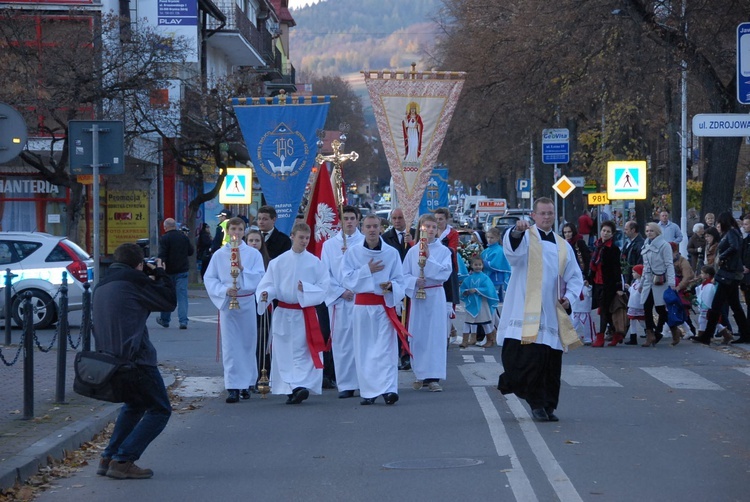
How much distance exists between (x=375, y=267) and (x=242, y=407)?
197cm

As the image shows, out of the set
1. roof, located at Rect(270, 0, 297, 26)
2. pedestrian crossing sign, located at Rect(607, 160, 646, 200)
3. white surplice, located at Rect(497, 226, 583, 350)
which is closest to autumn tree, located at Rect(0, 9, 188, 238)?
pedestrian crossing sign, located at Rect(607, 160, 646, 200)

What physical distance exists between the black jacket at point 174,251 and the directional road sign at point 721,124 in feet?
32.5

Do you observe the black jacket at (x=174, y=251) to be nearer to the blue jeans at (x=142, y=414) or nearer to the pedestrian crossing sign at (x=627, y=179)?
the pedestrian crossing sign at (x=627, y=179)

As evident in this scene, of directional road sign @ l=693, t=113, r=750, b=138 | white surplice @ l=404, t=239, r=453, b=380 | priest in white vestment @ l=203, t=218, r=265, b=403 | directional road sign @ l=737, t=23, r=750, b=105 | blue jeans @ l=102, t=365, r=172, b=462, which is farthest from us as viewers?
directional road sign @ l=693, t=113, r=750, b=138

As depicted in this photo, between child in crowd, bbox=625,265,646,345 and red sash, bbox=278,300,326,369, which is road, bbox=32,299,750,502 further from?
child in crowd, bbox=625,265,646,345

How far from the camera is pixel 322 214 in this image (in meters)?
14.6

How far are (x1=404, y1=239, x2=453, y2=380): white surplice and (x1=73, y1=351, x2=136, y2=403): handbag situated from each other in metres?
5.19

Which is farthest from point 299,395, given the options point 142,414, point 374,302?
point 142,414

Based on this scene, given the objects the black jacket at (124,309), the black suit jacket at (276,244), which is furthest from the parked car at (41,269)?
the black jacket at (124,309)

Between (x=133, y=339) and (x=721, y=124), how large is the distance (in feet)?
28.5

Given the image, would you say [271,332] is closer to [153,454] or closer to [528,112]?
[153,454]

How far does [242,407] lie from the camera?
1194cm

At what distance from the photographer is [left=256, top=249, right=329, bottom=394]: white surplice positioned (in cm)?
1195

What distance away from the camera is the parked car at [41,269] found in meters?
19.8
